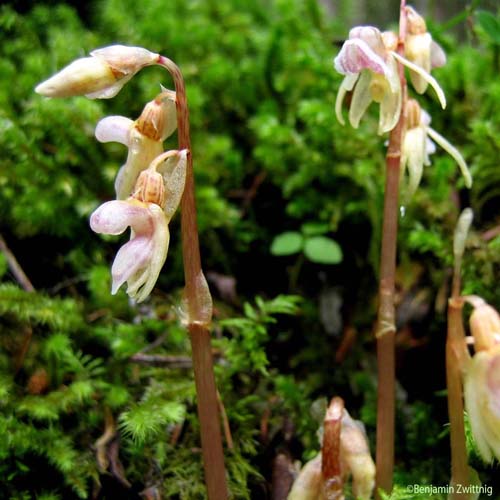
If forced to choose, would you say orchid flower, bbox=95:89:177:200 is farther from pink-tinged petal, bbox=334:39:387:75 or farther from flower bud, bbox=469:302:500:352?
flower bud, bbox=469:302:500:352

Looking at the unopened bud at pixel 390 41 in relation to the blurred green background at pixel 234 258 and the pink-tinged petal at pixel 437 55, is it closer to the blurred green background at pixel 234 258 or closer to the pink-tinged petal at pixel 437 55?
the pink-tinged petal at pixel 437 55

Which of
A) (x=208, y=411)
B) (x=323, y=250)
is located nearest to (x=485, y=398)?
(x=208, y=411)

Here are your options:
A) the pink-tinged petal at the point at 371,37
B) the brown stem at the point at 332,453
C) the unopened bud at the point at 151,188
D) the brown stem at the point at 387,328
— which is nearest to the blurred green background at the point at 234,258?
the brown stem at the point at 387,328

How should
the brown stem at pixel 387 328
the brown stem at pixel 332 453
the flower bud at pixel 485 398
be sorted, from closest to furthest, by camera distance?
the flower bud at pixel 485 398 → the brown stem at pixel 332 453 → the brown stem at pixel 387 328

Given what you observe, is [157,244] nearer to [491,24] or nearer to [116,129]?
[116,129]

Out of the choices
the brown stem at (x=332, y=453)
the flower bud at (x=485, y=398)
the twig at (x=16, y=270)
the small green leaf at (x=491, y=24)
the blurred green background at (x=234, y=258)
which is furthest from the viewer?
the twig at (x=16, y=270)

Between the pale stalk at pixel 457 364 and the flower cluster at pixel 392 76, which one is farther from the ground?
the flower cluster at pixel 392 76

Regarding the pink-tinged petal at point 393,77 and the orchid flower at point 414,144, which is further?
the orchid flower at point 414,144
